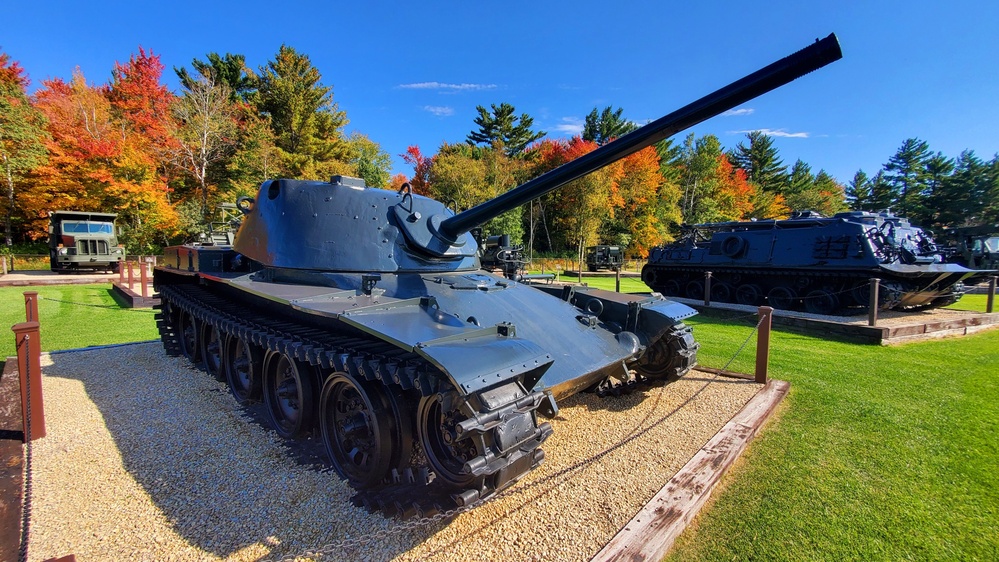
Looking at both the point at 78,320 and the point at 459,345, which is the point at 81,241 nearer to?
the point at 78,320

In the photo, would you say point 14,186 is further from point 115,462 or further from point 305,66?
point 115,462

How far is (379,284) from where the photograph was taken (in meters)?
4.41

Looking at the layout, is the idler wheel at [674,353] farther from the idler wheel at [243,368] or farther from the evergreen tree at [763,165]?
the evergreen tree at [763,165]

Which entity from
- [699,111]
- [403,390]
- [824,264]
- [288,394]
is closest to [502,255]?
[288,394]

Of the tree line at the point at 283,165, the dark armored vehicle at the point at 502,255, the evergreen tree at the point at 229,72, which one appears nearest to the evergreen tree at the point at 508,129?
the tree line at the point at 283,165

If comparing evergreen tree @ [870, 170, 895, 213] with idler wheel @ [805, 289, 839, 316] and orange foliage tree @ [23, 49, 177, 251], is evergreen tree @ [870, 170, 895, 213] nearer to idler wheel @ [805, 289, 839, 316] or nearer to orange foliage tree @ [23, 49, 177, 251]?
idler wheel @ [805, 289, 839, 316]

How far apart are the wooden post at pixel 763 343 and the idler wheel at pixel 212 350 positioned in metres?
6.97

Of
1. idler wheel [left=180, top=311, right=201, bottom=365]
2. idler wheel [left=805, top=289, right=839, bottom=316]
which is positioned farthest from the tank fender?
idler wheel [left=805, top=289, right=839, bottom=316]

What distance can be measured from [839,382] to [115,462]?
332 inches

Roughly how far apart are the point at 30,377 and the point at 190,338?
2.86 m

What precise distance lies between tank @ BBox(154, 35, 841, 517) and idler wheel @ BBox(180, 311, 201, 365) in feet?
0.76

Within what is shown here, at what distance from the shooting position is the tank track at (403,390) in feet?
8.84

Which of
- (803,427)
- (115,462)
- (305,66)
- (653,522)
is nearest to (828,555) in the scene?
(653,522)

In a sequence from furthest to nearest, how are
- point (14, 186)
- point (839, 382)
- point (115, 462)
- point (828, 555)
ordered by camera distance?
point (14, 186), point (839, 382), point (115, 462), point (828, 555)
